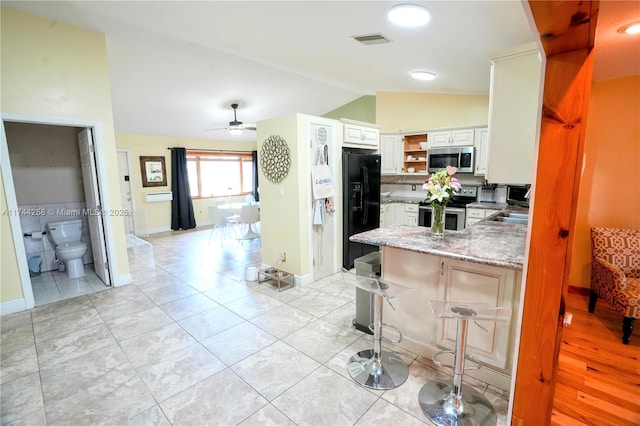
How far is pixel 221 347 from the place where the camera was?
2.46 meters

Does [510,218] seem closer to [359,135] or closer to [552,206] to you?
[359,135]

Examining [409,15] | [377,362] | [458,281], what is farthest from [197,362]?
[409,15]

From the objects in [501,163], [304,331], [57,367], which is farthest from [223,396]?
[501,163]

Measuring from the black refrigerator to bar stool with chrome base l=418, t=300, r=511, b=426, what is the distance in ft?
7.97

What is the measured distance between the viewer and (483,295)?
1.93 meters

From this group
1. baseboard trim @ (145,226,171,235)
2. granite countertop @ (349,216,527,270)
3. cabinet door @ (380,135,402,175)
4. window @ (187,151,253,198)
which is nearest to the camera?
granite countertop @ (349,216,527,270)

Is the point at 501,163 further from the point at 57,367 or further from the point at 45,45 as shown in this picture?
the point at 45,45

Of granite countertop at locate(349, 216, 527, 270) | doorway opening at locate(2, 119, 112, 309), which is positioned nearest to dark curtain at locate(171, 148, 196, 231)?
doorway opening at locate(2, 119, 112, 309)

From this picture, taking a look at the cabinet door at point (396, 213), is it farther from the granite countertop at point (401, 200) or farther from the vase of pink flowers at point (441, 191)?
the vase of pink flowers at point (441, 191)

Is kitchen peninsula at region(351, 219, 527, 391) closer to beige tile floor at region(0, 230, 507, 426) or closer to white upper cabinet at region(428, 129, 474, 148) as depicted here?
beige tile floor at region(0, 230, 507, 426)

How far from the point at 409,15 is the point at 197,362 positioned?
10.1 feet

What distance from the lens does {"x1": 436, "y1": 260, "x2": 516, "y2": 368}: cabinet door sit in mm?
1850

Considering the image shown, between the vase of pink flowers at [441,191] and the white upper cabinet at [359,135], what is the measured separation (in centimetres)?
205

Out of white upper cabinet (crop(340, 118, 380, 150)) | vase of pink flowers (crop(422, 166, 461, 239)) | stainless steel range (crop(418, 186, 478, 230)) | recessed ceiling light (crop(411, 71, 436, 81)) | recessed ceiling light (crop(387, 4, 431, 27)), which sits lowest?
stainless steel range (crop(418, 186, 478, 230))
